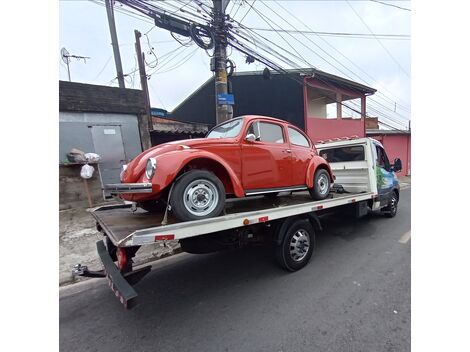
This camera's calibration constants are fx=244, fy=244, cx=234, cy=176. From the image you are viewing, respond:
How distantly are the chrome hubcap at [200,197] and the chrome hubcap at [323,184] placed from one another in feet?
8.06

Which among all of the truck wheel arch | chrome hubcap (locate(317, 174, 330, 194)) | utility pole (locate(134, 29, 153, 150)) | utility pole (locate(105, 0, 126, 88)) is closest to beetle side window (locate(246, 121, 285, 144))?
the truck wheel arch

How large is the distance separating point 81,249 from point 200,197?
12.3 feet

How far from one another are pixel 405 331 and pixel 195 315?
2281mm

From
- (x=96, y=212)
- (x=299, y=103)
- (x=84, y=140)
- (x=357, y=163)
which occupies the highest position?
(x=299, y=103)

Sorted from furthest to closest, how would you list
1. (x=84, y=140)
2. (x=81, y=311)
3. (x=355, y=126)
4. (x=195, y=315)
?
(x=355, y=126) → (x=84, y=140) → (x=81, y=311) → (x=195, y=315)

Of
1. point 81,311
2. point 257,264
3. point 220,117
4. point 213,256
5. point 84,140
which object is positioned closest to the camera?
point 81,311

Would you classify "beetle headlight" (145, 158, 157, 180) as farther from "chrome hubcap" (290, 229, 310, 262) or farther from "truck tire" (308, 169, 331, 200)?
"truck tire" (308, 169, 331, 200)

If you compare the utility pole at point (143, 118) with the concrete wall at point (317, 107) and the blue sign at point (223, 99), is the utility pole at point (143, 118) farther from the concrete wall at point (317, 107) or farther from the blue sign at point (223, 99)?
the concrete wall at point (317, 107)

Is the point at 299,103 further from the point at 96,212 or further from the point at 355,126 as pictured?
the point at 96,212

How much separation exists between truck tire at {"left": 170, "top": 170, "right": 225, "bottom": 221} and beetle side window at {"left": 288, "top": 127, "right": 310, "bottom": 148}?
2085 mm

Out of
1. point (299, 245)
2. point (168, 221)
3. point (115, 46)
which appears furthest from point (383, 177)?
point (115, 46)

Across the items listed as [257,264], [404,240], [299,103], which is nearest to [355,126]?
[299,103]

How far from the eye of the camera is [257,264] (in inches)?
166

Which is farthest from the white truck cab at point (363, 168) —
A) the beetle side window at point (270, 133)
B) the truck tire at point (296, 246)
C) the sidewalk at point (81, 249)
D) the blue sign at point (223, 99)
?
the sidewalk at point (81, 249)
